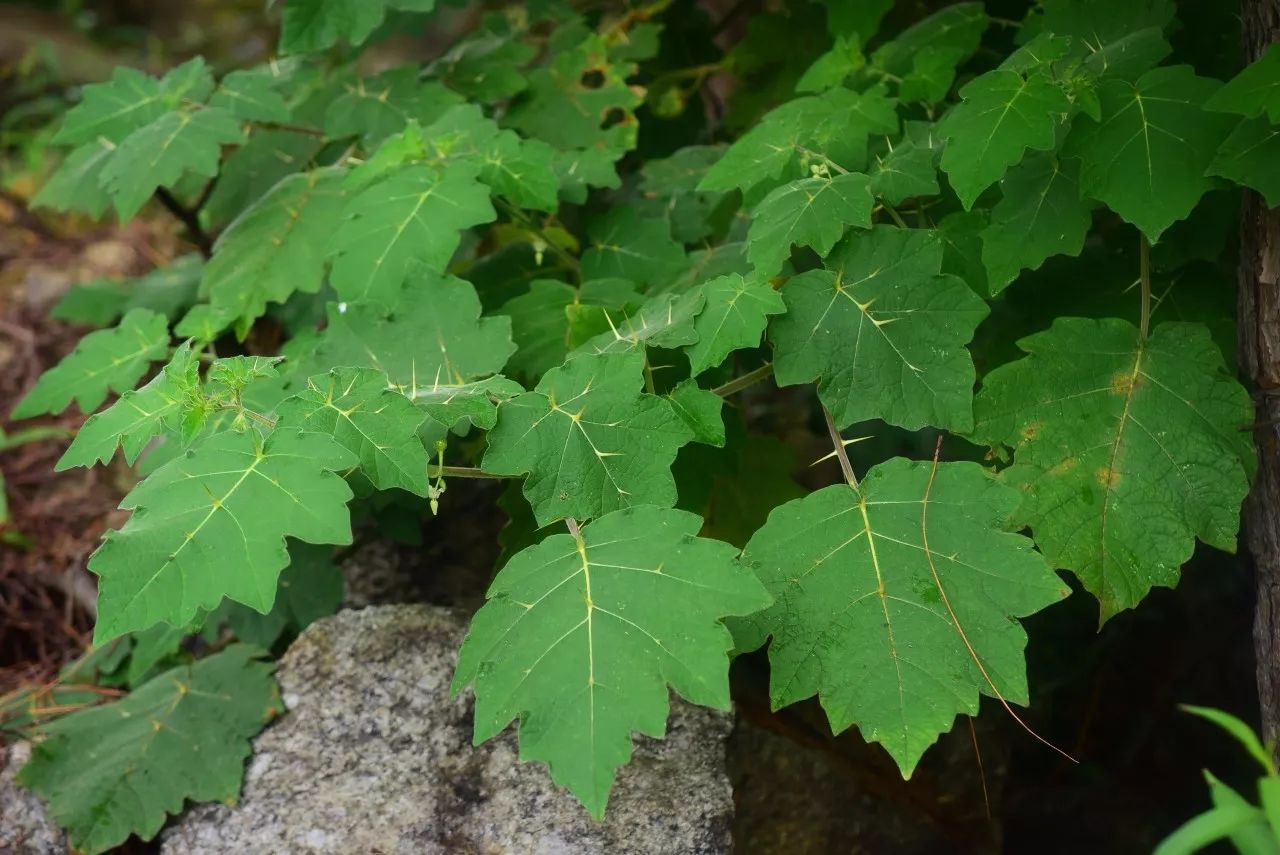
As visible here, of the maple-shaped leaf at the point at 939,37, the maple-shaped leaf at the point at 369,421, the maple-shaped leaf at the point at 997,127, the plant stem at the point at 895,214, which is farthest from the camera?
the maple-shaped leaf at the point at 939,37

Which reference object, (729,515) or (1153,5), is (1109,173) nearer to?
(1153,5)

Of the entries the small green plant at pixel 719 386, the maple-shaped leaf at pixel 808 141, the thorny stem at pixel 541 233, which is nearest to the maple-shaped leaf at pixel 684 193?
the small green plant at pixel 719 386

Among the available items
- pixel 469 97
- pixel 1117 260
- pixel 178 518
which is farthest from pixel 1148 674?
pixel 178 518

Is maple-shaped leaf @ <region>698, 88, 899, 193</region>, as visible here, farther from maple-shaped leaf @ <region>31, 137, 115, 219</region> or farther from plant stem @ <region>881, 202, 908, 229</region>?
maple-shaped leaf @ <region>31, 137, 115, 219</region>

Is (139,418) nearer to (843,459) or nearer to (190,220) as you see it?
(843,459)

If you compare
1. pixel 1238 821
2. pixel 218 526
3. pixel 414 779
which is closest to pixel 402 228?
pixel 218 526

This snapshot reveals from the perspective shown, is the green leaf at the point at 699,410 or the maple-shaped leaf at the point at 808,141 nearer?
the green leaf at the point at 699,410

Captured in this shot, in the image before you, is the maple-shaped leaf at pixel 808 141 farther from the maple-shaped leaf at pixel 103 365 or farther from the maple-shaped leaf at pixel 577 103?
the maple-shaped leaf at pixel 103 365
